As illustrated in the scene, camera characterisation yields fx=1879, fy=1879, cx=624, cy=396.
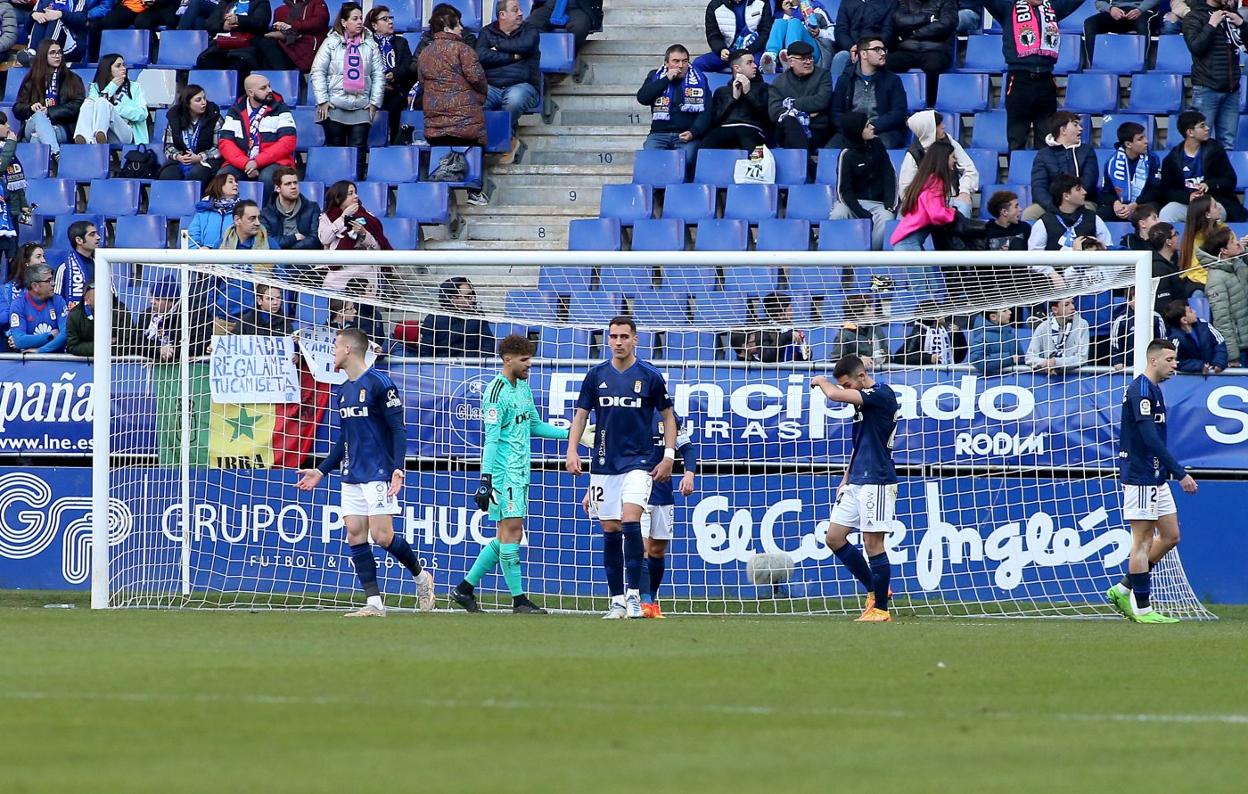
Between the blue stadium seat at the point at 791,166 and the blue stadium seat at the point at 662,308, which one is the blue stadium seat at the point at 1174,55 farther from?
the blue stadium seat at the point at 662,308

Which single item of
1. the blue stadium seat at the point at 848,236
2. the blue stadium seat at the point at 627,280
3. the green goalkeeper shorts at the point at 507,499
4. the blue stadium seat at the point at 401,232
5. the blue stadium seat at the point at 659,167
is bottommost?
the green goalkeeper shorts at the point at 507,499

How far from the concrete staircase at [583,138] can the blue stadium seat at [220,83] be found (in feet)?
10.5

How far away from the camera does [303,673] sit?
8.33 m

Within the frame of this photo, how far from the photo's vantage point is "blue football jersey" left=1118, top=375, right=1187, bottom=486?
12.9 m

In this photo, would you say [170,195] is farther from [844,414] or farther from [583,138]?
[844,414]

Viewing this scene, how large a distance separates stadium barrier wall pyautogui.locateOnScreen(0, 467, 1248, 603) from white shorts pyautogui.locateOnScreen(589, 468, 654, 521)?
2.38 metres

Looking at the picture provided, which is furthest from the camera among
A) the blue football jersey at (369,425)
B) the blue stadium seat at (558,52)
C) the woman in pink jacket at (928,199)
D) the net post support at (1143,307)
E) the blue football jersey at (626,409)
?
the blue stadium seat at (558,52)

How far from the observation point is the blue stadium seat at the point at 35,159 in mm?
20359

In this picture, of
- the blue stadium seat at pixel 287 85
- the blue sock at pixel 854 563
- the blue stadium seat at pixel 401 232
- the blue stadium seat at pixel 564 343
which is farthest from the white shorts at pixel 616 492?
the blue stadium seat at pixel 287 85

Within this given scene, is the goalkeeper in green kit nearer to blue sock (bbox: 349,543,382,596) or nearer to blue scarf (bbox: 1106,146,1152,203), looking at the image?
blue sock (bbox: 349,543,382,596)

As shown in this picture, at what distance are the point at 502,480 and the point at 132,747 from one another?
7.57 metres

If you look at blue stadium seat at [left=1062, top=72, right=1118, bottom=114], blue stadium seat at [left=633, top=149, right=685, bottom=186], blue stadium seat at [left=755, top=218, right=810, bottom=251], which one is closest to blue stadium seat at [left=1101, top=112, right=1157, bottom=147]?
blue stadium seat at [left=1062, top=72, right=1118, bottom=114]

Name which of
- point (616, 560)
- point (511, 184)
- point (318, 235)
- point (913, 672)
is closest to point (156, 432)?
point (318, 235)

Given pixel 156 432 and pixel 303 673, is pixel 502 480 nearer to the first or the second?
pixel 156 432
